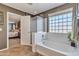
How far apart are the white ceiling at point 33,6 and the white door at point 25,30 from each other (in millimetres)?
139

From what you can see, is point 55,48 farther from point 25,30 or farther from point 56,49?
point 25,30

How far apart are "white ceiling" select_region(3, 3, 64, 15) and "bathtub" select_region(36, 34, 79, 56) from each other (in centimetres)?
47

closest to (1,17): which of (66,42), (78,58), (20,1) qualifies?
(20,1)

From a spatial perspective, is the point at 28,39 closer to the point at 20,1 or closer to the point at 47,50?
the point at 47,50

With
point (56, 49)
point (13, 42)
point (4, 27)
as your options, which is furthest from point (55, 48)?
point (4, 27)

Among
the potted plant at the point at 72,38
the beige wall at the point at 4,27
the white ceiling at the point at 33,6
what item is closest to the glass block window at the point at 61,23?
the potted plant at the point at 72,38

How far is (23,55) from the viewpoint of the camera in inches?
56.1

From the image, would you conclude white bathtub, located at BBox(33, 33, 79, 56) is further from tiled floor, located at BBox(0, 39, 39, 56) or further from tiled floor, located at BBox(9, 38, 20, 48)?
tiled floor, located at BBox(9, 38, 20, 48)

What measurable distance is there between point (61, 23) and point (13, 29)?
0.79 metres

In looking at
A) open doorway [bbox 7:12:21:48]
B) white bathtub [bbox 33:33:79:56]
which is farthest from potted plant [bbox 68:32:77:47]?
open doorway [bbox 7:12:21:48]

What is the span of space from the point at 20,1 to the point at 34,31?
0.57 meters

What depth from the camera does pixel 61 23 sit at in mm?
1425

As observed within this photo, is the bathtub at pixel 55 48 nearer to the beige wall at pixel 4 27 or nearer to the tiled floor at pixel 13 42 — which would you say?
the tiled floor at pixel 13 42

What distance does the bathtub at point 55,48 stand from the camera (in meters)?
1.35
